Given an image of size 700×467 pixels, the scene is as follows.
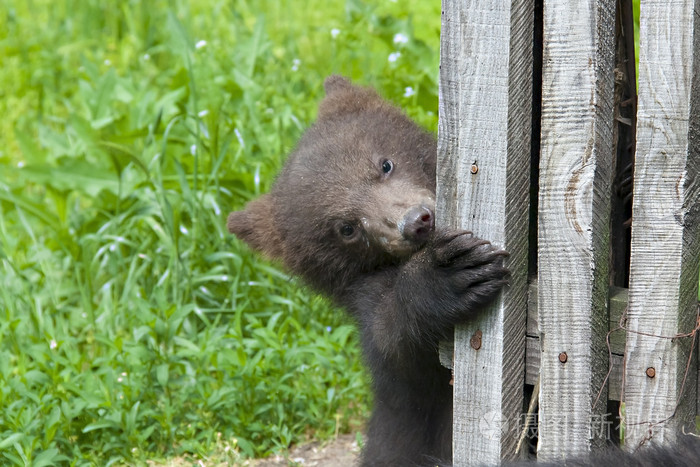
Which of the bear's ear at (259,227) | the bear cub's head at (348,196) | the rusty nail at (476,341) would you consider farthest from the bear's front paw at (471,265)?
the bear's ear at (259,227)

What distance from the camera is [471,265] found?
3.25 metres

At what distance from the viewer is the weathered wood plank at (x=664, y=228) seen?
288 cm

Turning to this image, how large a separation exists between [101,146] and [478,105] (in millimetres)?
3528

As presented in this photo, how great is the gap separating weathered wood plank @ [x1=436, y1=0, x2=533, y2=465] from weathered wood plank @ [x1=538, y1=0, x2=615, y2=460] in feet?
0.34

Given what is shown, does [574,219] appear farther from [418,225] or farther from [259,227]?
[259,227]

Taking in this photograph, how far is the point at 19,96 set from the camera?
8.55 m

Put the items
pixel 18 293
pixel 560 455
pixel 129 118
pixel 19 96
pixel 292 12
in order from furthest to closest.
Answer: pixel 292 12 → pixel 19 96 → pixel 129 118 → pixel 18 293 → pixel 560 455

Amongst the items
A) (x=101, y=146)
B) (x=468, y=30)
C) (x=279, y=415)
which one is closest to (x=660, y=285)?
(x=468, y=30)

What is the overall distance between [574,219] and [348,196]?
4.80 ft

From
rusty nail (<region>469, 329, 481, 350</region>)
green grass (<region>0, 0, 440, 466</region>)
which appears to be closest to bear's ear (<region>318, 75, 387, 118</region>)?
green grass (<region>0, 0, 440, 466</region>)

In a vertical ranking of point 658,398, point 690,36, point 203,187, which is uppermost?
point 690,36

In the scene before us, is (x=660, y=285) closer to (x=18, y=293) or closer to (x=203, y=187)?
(x=203, y=187)

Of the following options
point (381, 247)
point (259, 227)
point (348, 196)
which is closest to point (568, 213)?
point (381, 247)

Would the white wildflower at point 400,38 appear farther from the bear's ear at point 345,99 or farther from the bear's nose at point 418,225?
the bear's nose at point 418,225
